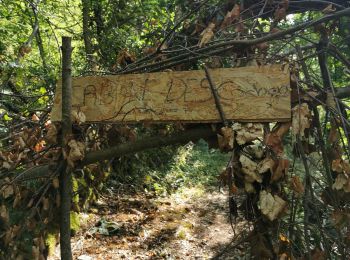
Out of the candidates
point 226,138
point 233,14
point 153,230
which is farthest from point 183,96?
point 153,230

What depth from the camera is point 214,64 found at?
2.00 m

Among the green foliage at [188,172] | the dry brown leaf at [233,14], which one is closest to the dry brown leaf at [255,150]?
the dry brown leaf at [233,14]

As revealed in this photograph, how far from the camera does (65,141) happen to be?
166 centimetres

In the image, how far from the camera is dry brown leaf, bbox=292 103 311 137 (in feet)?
4.45

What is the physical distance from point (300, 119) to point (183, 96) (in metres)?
0.52

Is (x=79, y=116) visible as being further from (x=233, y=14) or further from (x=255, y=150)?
(x=233, y=14)

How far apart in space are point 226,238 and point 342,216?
344 cm

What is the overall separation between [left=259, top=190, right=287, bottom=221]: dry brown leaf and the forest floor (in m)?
2.31

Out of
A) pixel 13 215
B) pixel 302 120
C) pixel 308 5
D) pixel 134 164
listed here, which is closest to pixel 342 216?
pixel 302 120

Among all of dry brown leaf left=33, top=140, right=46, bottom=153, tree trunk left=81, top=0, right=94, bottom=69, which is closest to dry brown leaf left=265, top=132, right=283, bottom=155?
dry brown leaf left=33, top=140, right=46, bottom=153

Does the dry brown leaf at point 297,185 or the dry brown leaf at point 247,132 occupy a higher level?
the dry brown leaf at point 247,132

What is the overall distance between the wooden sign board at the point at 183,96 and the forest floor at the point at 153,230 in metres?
2.39

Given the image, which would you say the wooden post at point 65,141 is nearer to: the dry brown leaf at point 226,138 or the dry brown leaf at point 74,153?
the dry brown leaf at point 74,153

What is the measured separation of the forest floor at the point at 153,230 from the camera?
4.02 m
